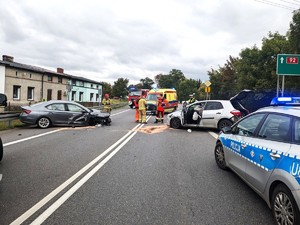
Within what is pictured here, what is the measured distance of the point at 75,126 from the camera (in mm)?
14562

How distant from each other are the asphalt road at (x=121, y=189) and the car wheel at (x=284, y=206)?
1.16 feet

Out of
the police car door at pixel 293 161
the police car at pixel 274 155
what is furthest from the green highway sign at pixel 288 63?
the police car door at pixel 293 161

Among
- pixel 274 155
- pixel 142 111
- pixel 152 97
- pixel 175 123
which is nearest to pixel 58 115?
pixel 142 111

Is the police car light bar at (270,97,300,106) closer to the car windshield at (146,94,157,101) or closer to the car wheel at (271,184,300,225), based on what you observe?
the car wheel at (271,184,300,225)

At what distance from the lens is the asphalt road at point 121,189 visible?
149 inches

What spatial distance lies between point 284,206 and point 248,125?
1.98 m

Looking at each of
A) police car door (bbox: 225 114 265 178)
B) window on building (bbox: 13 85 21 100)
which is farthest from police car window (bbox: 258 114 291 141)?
window on building (bbox: 13 85 21 100)

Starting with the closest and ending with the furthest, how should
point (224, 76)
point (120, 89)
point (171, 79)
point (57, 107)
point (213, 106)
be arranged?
point (213, 106) < point (57, 107) < point (224, 76) < point (120, 89) < point (171, 79)

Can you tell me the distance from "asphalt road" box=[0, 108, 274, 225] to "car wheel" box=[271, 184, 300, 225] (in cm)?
35

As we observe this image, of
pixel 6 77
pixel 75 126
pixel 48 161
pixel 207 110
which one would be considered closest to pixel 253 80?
pixel 207 110

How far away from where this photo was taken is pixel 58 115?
45.8 ft

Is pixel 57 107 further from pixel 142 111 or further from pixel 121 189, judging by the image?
pixel 121 189

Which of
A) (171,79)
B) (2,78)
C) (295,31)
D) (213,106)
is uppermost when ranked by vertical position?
(171,79)

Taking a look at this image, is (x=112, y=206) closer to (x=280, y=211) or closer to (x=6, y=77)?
(x=280, y=211)
